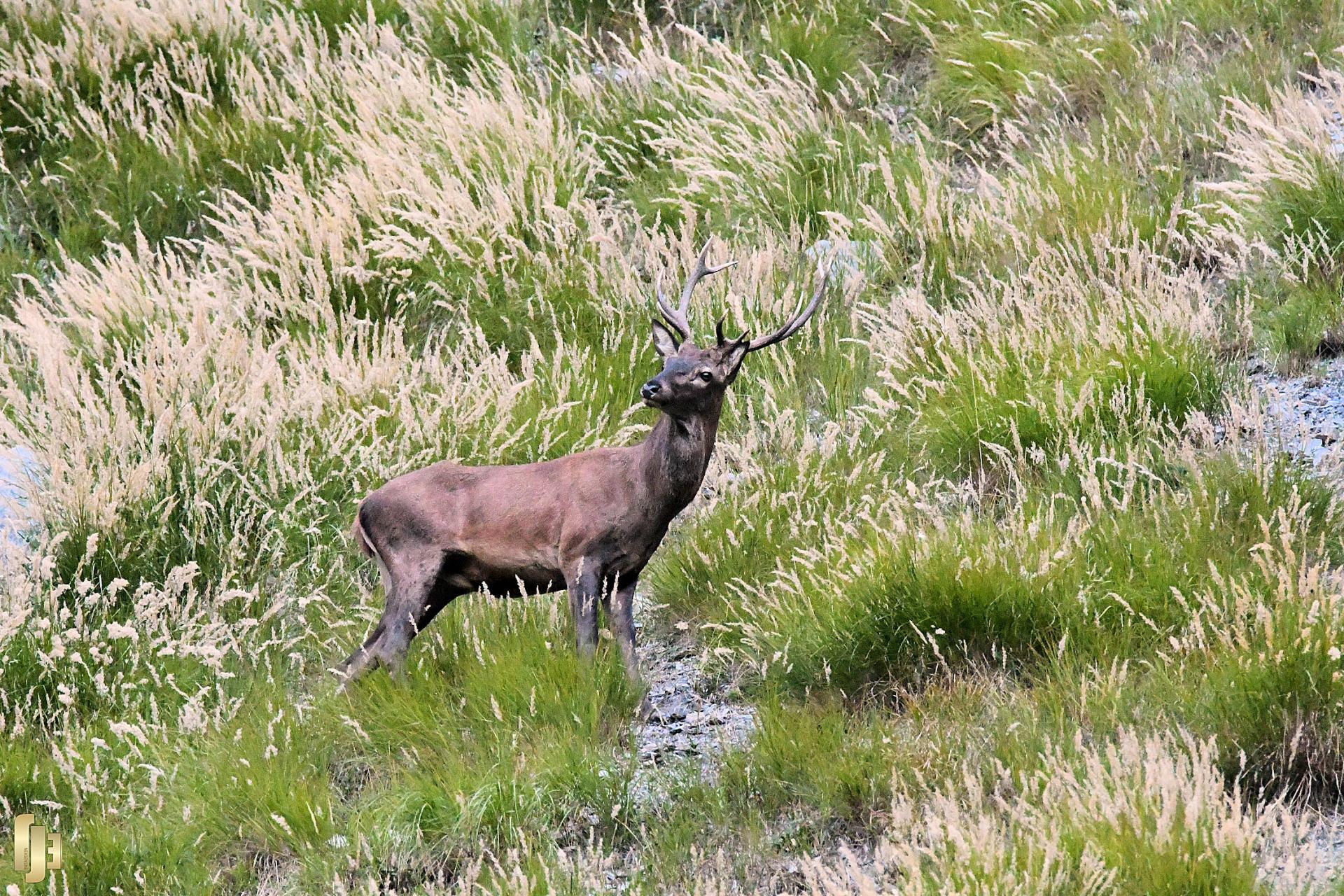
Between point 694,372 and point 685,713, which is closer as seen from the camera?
point 694,372

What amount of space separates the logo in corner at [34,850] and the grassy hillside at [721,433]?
8 cm

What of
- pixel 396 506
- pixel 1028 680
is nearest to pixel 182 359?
pixel 396 506

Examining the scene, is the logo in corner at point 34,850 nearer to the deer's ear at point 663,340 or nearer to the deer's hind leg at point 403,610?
the deer's hind leg at point 403,610

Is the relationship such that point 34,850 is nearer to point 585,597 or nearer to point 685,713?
point 585,597

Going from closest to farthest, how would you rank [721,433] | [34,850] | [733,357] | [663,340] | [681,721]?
[34,850] < [733,357] < [663,340] < [681,721] < [721,433]

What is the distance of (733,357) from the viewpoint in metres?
6.79

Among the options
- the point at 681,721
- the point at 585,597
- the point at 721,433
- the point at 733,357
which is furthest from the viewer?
the point at 721,433

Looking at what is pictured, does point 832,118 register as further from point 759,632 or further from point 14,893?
point 14,893

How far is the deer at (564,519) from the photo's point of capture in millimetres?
6684

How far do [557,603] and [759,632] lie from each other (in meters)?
0.89

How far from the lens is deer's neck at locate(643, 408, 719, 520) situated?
667 centimetres

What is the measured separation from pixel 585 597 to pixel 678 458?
24.9 inches

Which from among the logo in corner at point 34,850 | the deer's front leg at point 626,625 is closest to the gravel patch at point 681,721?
the deer's front leg at point 626,625

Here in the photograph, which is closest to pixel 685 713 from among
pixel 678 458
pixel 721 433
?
pixel 678 458
